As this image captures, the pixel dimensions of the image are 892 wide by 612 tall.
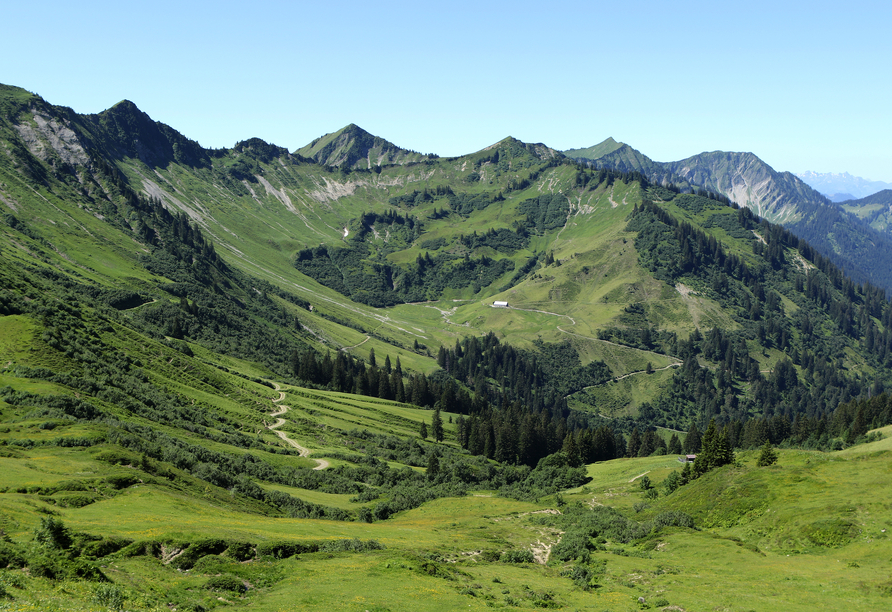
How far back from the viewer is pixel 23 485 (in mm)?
49531

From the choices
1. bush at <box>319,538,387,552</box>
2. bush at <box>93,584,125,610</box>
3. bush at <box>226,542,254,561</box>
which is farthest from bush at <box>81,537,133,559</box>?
bush at <box>319,538,387,552</box>

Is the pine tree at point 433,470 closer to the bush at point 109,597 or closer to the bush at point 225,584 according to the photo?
the bush at point 225,584

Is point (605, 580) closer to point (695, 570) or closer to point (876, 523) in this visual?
point (695, 570)

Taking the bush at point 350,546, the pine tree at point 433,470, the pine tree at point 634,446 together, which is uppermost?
the bush at point 350,546

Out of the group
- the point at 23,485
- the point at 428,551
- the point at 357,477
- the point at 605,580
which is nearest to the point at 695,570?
the point at 605,580

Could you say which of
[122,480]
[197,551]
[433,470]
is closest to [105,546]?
[197,551]

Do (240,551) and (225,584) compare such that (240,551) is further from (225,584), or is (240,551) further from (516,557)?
(516,557)

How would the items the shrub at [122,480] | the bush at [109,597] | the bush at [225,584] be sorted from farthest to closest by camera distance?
the shrub at [122,480] → the bush at [225,584] → the bush at [109,597]

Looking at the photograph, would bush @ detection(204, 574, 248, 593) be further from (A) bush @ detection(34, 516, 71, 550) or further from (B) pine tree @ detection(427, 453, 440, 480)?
(B) pine tree @ detection(427, 453, 440, 480)

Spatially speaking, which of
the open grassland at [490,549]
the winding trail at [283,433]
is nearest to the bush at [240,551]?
the open grassland at [490,549]

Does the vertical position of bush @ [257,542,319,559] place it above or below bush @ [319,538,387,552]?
above

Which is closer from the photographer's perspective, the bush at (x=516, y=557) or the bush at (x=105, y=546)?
the bush at (x=105, y=546)

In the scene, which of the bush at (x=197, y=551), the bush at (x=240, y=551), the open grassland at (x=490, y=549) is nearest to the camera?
the open grassland at (x=490, y=549)

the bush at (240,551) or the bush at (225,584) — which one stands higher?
the bush at (225,584)
